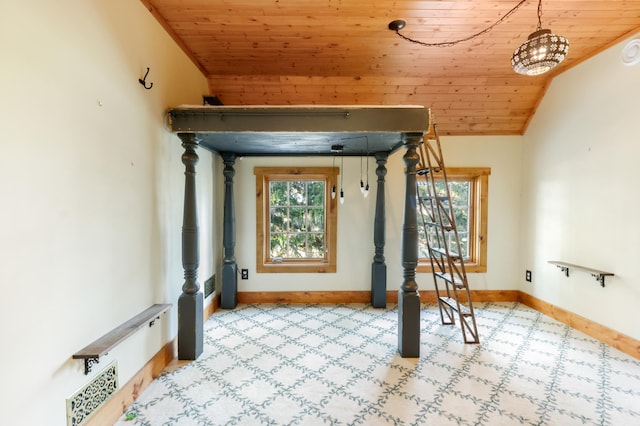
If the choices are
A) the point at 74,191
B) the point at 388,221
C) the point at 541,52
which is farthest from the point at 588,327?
the point at 74,191

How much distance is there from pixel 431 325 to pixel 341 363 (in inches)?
50.8

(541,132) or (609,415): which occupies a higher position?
(541,132)

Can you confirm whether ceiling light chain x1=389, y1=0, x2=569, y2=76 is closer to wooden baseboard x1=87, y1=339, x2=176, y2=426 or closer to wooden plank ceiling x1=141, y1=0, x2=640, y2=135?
wooden plank ceiling x1=141, y1=0, x2=640, y2=135

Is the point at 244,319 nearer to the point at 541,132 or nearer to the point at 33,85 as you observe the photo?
the point at 33,85

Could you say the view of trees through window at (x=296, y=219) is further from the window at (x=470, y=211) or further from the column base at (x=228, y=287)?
the window at (x=470, y=211)

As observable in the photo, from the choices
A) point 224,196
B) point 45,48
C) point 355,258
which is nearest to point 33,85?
point 45,48

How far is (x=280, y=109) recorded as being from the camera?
Result: 2182 mm

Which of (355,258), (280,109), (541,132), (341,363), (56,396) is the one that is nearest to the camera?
(56,396)

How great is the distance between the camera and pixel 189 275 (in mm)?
2371

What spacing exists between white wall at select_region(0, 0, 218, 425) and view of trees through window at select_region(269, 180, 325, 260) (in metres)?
1.78

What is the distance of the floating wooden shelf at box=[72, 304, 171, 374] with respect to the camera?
1427mm

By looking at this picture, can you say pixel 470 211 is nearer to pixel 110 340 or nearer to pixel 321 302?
pixel 321 302

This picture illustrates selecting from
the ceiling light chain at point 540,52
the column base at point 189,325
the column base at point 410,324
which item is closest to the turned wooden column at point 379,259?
the column base at point 410,324

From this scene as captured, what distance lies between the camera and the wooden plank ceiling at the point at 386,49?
88.6 inches
